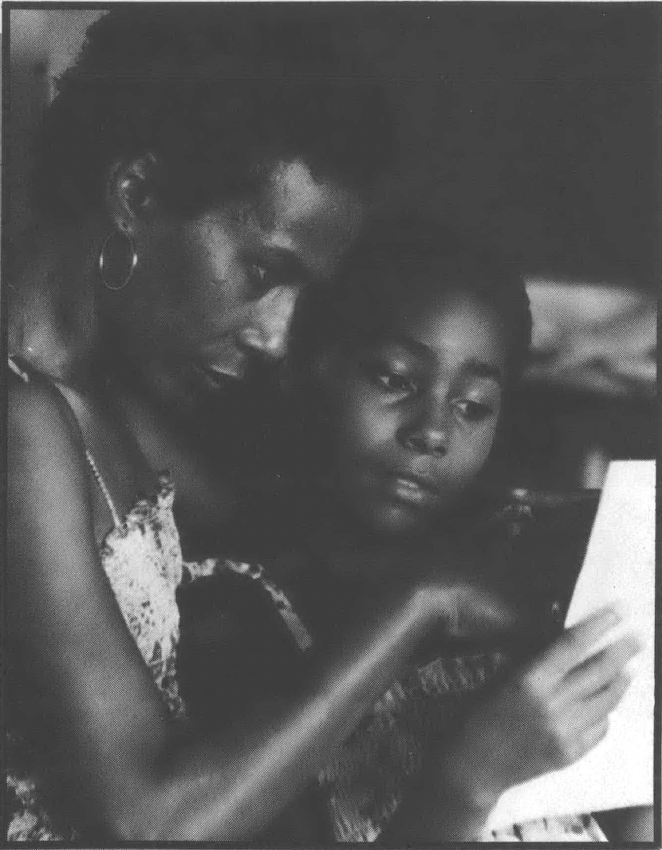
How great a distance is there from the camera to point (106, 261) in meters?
1.53

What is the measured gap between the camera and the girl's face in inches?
59.1

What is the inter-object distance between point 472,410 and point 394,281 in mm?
243

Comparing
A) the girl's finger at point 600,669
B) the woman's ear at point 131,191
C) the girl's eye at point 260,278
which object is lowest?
the girl's finger at point 600,669

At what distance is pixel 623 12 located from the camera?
1.59 metres

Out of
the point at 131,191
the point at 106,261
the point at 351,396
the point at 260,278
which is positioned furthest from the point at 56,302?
the point at 351,396

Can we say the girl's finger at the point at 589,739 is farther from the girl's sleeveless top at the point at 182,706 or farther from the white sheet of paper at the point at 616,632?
the girl's sleeveless top at the point at 182,706

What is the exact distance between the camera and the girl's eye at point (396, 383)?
1.50m

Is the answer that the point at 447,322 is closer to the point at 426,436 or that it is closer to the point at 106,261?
the point at 426,436

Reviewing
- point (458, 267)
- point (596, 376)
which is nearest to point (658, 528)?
point (596, 376)

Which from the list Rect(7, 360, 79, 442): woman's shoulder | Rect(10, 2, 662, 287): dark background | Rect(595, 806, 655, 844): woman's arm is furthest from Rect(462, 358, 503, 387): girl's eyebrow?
Rect(595, 806, 655, 844): woman's arm

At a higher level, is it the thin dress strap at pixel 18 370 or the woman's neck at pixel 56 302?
the woman's neck at pixel 56 302

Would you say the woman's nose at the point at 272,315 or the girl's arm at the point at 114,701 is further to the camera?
the woman's nose at the point at 272,315

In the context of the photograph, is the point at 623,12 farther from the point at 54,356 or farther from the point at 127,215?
the point at 54,356

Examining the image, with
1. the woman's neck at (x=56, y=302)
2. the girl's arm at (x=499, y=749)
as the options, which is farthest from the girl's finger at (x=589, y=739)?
the woman's neck at (x=56, y=302)
